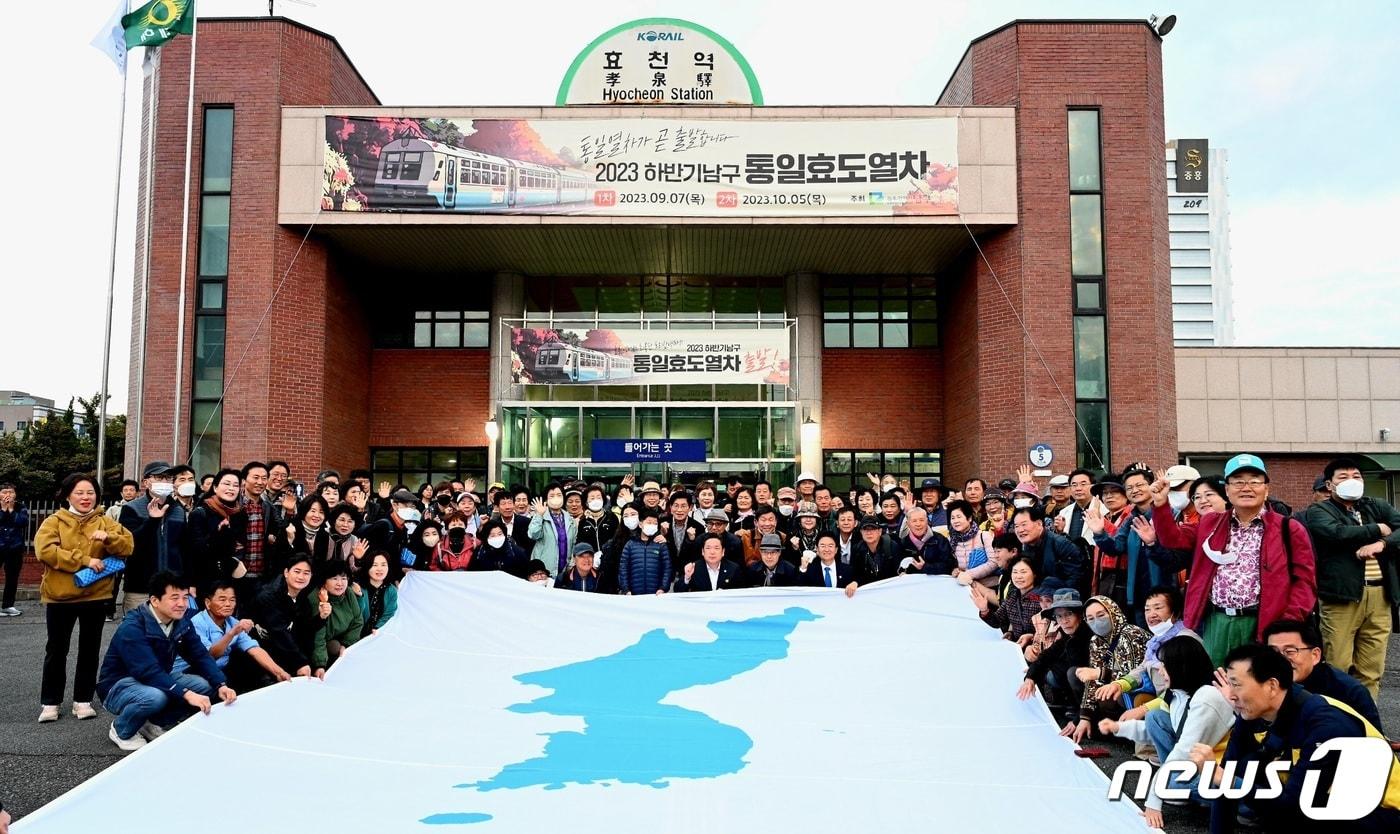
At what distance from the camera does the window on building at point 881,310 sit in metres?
26.0

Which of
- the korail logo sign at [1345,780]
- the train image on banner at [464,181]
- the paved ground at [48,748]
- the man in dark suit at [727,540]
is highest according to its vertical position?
the train image on banner at [464,181]

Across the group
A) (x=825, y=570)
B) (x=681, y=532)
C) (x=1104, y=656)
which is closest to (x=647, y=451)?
(x=681, y=532)

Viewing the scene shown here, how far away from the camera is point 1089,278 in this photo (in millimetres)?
21172

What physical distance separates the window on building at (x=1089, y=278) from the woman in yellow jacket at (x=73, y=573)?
18.9 m

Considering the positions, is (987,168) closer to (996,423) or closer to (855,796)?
(996,423)

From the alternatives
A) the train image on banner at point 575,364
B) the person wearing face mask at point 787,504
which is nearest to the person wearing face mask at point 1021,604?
the person wearing face mask at point 787,504

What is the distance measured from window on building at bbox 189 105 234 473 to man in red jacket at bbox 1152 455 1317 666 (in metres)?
20.1

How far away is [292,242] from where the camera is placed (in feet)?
69.8

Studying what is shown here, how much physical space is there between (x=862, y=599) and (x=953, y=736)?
2543 mm

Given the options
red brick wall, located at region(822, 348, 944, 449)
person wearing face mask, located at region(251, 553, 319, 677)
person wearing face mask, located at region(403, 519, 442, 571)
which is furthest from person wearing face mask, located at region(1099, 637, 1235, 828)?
red brick wall, located at region(822, 348, 944, 449)

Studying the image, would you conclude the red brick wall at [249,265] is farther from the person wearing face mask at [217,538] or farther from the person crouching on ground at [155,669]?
the person crouching on ground at [155,669]

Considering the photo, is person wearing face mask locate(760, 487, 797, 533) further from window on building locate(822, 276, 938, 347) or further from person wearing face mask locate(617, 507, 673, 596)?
window on building locate(822, 276, 938, 347)

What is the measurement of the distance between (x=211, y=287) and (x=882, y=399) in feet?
54.8

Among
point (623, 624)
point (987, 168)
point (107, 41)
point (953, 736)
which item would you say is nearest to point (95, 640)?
point (623, 624)
